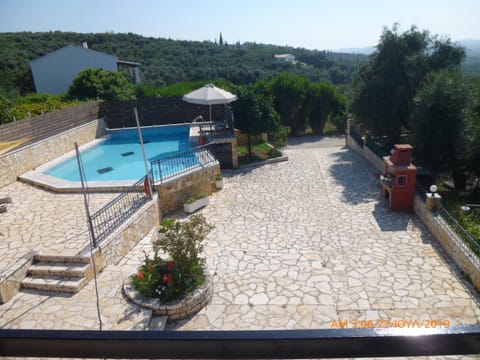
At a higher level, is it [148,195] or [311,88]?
[311,88]

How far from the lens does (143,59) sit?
5472 centimetres

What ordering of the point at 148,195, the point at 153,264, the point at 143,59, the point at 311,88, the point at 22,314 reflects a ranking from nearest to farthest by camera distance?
the point at 22,314 → the point at 153,264 → the point at 148,195 → the point at 311,88 → the point at 143,59

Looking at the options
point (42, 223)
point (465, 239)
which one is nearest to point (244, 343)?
point (465, 239)

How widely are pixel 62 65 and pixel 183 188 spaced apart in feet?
89.5

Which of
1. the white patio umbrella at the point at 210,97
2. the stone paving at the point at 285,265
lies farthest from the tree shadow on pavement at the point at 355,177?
the white patio umbrella at the point at 210,97

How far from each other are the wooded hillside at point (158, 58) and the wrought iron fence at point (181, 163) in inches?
1193

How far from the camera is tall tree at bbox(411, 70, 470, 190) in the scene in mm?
11711

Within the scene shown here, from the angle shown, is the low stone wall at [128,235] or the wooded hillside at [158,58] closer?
the low stone wall at [128,235]

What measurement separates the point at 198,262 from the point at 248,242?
2.50 m

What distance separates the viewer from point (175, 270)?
7.19 meters

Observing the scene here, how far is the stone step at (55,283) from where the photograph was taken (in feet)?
23.7

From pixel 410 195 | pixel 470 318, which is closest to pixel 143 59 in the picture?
pixel 410 195

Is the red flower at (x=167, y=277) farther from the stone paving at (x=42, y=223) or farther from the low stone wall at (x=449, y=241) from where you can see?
the low stone wall at (x=449, y=241)

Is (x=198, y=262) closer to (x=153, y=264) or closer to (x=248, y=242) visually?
(x=153, y=264)
